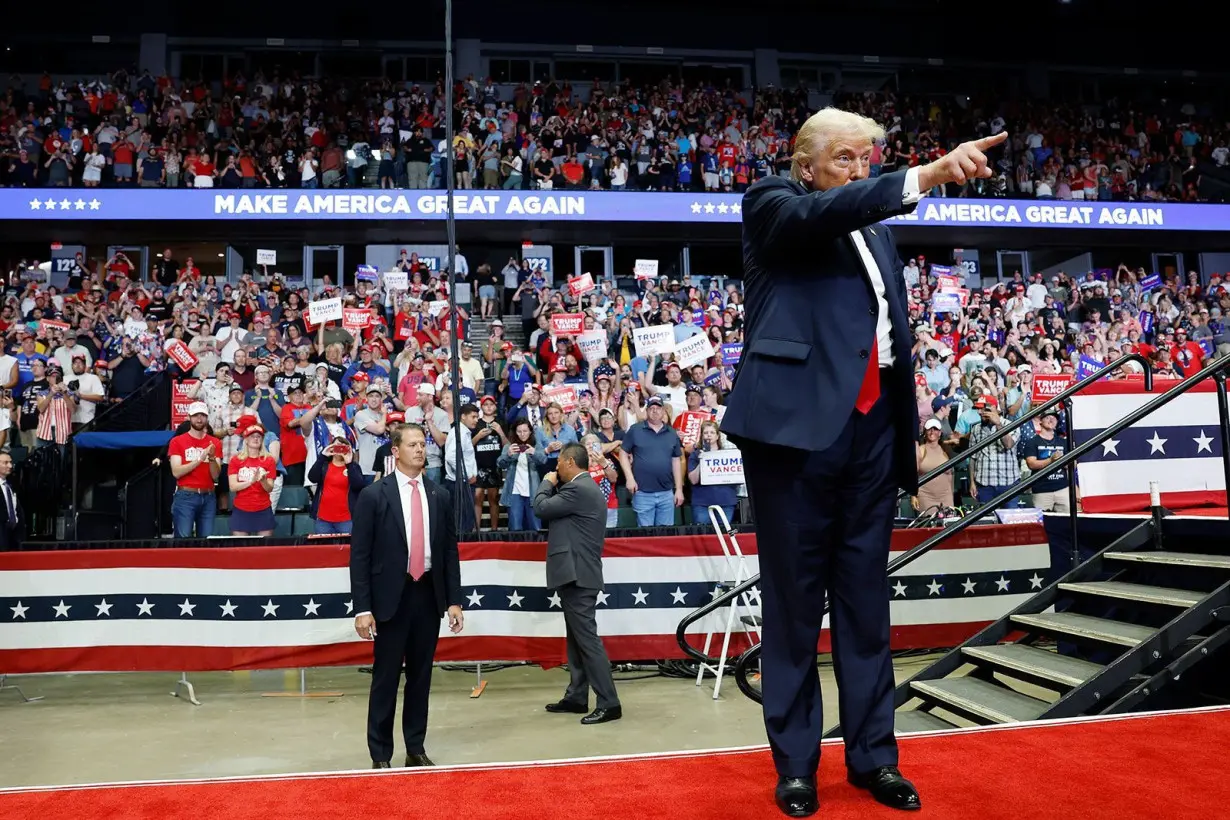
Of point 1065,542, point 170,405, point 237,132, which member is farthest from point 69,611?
point 237,132

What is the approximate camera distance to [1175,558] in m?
5.13

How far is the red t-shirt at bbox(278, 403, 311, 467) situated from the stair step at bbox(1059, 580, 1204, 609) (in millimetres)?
8882

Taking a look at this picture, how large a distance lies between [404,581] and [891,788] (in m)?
3.79

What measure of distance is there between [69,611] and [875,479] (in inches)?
299

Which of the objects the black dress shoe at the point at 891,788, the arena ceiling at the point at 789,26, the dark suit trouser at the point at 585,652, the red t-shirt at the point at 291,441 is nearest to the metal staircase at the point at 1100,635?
the black dress shoe at the point at 891,788

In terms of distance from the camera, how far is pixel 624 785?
2625 mm

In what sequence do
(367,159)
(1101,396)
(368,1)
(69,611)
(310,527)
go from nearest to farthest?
(1101,396), (69,611), (310,527), (367,159), (368,1)

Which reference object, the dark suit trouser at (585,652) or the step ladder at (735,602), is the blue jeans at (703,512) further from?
the dark suit trouser at (585,652)

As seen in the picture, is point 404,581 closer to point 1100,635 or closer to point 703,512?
point 1100,635

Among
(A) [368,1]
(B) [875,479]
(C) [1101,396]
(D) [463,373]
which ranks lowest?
(B) [875,479]

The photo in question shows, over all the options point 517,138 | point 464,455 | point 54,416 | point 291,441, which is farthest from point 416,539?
point 517,138

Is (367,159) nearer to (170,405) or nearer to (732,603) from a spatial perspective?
(170,405)

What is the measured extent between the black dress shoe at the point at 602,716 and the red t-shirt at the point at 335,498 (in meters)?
4.06

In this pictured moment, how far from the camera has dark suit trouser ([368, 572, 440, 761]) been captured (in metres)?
5.64
